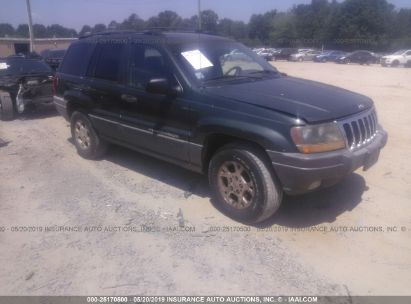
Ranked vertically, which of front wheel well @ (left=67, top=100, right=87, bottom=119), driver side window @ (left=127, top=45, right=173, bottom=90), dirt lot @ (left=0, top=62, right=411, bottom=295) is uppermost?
driver side window @ (left=127, top=45, right=173, bottom=90)

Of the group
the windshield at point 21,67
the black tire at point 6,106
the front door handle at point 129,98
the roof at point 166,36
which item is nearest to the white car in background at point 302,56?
the windshield at point 21,67

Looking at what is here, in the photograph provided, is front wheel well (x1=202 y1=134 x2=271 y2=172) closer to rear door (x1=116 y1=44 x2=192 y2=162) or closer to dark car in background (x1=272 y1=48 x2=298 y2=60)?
rear door (x1=116 y1=44 x2=192 y2=162)

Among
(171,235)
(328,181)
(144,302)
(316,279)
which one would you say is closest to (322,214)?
(328,181)

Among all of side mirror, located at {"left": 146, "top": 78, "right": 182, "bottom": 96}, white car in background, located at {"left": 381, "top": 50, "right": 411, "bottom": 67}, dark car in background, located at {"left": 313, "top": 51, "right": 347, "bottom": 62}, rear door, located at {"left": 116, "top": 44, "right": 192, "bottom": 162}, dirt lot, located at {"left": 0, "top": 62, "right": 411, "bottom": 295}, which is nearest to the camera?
dirt lot, located at {"left": 0, "top": 62, "right": 411, "bottom": 295}

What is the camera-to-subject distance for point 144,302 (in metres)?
2.91

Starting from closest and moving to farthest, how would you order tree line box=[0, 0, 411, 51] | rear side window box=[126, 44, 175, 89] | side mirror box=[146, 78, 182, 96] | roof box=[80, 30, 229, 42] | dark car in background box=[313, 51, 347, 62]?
side mirror box=[146, 78, 182, 96]
rear side window box=[126, 44, 175, 89]
roof box=[80, 30, 229, 42]
dark car in background box=[313, 51, 347, 62]
tree line box=[0, 0, 411, 51]

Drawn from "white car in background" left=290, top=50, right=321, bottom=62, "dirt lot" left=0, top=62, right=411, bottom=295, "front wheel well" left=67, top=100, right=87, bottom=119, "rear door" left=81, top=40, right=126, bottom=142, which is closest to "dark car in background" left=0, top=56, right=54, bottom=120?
"front wheel well" left=67, top=100, right=87, bottom=119

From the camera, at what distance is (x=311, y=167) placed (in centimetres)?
337

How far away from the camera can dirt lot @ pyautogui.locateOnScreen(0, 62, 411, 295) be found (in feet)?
10.2

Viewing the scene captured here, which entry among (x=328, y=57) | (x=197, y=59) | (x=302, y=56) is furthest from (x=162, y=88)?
(x=302, y=56)

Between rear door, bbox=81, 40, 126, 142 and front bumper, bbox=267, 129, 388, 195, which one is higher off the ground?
rear door, bbox=81, 40, 126, 142

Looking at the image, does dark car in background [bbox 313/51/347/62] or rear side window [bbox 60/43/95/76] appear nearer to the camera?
rear side window [bbox 60/43/95/76]

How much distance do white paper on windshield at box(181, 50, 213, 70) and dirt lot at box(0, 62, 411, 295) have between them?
1.58m

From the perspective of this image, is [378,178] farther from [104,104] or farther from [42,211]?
[42,211]
